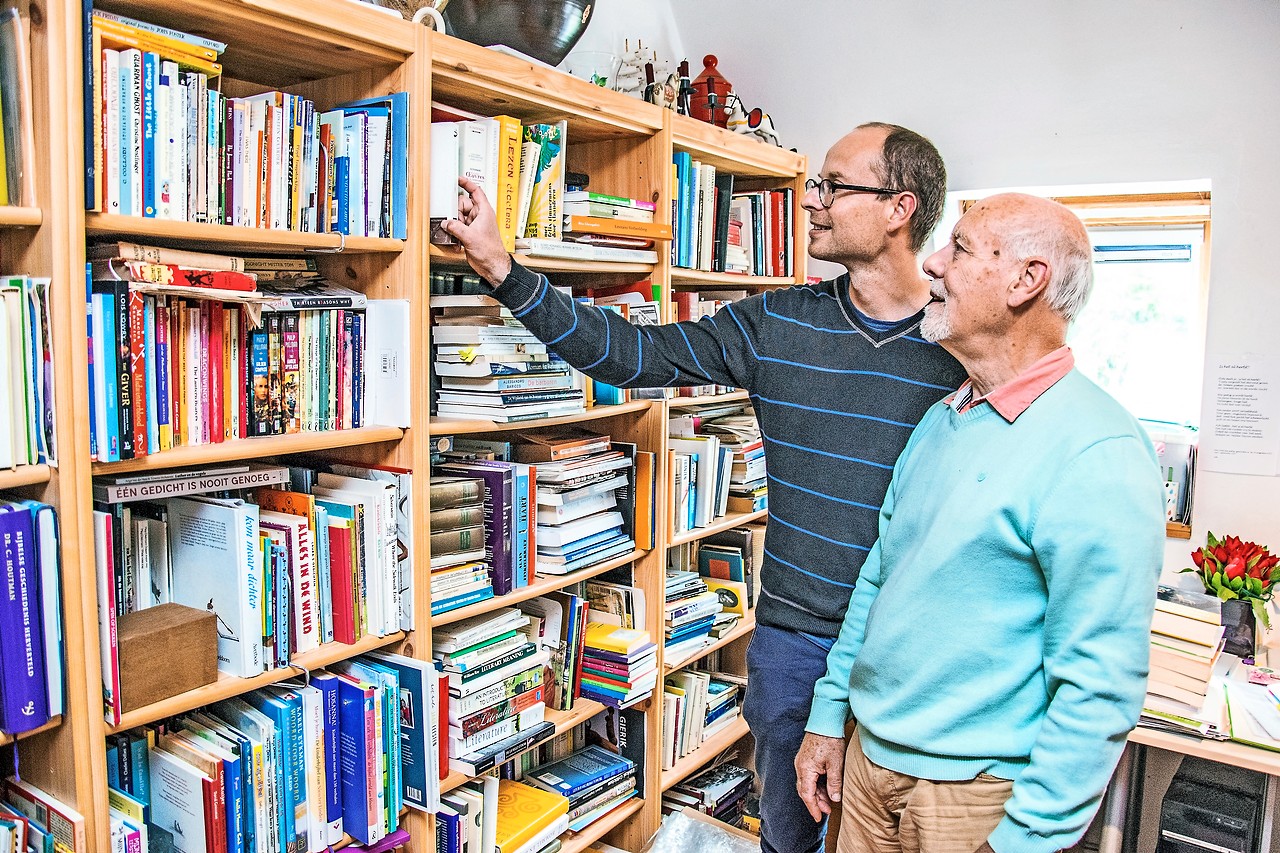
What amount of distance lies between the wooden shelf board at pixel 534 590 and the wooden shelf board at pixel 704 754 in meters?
0.67

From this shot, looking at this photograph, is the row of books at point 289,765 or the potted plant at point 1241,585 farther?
the potted plant at point 1241,585

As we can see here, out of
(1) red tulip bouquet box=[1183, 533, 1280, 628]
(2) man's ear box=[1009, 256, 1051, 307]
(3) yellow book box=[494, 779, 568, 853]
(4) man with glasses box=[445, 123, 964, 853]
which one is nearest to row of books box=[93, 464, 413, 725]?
(4) man with glasses box=[445, 123, 964, 853]

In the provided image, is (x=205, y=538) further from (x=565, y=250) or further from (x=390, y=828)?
(x=565, y=250)

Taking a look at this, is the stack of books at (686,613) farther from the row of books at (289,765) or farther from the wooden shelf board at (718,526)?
the row of books at (289,765)

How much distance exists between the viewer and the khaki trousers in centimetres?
137

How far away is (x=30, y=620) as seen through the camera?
4.08 feet

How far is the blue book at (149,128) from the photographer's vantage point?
52.7 inches

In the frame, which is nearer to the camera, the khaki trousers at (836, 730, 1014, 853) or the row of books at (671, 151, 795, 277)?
the khaki trousers at (836, 730, 1014, 853)

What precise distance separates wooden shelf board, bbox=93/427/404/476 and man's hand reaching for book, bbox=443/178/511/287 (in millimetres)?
342

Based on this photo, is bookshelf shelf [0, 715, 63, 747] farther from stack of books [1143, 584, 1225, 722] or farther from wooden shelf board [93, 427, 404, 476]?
stack of books [1143, 584, 1225, 722]

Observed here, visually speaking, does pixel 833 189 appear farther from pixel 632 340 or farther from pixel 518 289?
pixel 518 289

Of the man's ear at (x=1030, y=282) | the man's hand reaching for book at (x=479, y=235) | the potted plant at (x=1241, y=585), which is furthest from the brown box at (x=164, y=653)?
the potted plant at (x=1241, y=585)

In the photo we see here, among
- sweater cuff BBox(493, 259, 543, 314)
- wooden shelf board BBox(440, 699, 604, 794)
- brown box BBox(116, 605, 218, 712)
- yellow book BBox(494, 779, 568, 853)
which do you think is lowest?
yellow book BBox(494, 779, 568, 853)

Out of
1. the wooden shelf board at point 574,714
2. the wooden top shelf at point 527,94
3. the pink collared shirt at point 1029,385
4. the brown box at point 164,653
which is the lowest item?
the wooden shelf board at point 574,714
